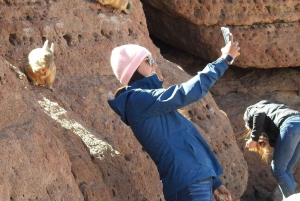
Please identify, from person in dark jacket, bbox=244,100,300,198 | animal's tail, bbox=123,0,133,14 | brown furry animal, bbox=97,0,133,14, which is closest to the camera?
person in dark jacket, bbox=244,100,300,198

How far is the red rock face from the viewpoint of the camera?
3740mm

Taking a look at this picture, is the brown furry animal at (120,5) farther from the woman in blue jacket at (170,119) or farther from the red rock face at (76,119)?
the woman in blue jacket at (170,119)

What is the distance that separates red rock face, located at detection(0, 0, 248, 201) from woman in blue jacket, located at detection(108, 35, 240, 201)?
0.54 meters

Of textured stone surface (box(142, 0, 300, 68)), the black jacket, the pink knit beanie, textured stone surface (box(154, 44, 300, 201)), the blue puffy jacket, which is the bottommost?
textured stone surface (box(154, 44, 300, 201))

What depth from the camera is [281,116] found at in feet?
17.7

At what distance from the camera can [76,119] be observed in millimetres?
4770

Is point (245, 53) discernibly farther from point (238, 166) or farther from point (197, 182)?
point (197, 182)

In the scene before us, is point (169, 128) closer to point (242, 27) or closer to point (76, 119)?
point (76, 119)

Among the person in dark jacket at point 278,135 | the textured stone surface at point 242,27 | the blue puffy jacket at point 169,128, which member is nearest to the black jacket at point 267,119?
the person in dark jacket at point 278,135

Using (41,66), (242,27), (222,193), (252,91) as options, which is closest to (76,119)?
(41,66)

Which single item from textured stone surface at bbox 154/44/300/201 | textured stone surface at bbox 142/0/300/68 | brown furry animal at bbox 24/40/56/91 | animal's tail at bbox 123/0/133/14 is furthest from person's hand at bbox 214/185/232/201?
textured stone surface at bbox 154/44/300/201

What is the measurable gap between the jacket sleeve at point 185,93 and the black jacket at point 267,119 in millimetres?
1848

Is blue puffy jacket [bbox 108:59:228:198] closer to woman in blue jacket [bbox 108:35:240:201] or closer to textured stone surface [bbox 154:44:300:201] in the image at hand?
woman in blue jacket [bbox 108:35:240:201]

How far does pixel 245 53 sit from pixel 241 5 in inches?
24.8
